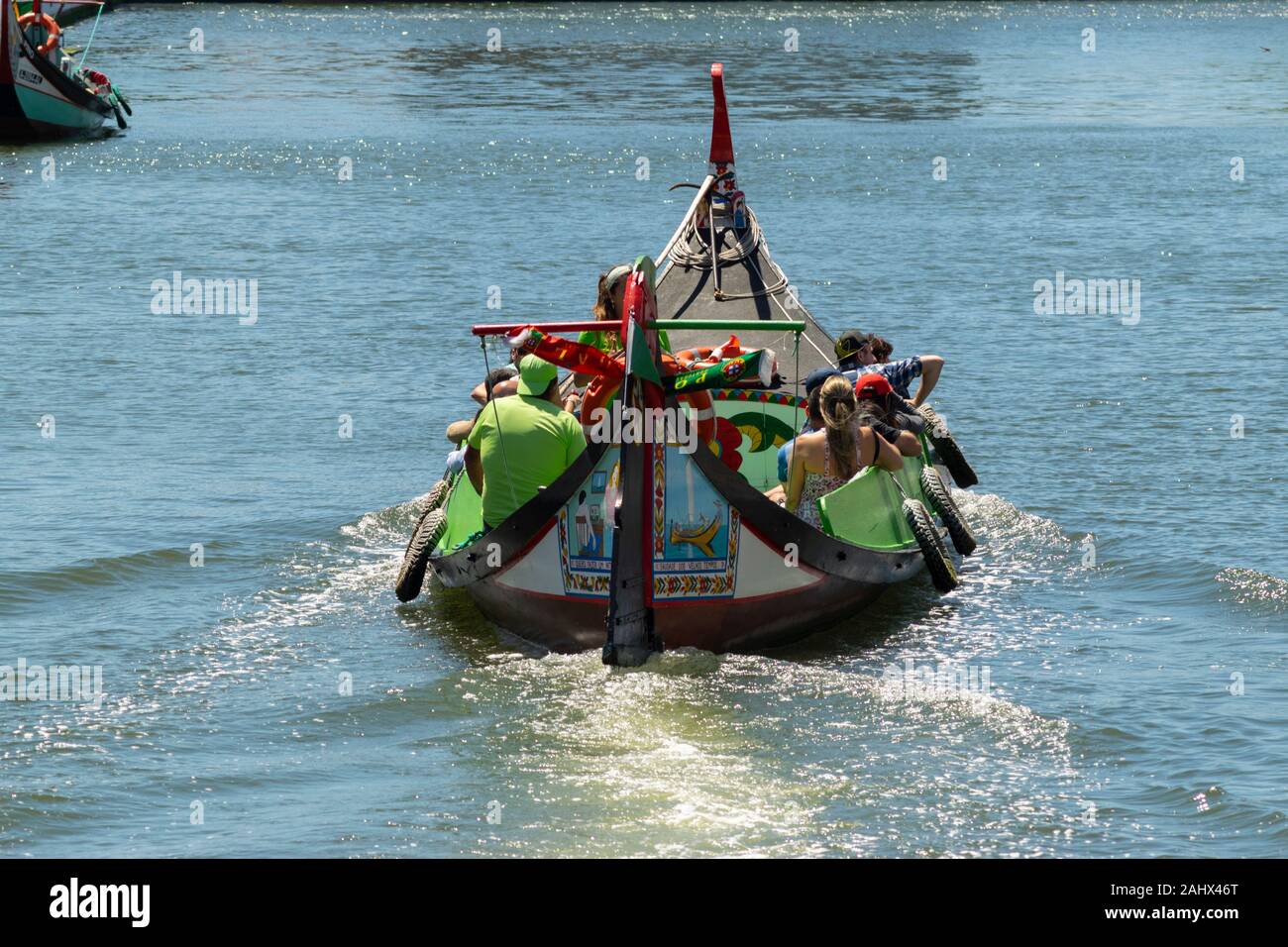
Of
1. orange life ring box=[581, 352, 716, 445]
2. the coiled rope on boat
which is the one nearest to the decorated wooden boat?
the coiled rope on boat

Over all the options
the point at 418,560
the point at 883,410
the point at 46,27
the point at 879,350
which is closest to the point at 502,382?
the point at 418,560

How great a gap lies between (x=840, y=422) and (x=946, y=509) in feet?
6.46

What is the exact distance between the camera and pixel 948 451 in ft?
54.6

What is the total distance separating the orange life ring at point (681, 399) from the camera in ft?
39.6

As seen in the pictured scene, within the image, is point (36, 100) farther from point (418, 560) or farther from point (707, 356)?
point (707, 356)

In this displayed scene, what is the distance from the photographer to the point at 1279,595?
565 inches

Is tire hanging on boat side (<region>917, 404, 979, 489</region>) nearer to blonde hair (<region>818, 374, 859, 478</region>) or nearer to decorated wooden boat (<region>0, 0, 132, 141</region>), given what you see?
blonde hair (<region>818, 374, 859, 478</region>)

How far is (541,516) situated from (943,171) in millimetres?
29886

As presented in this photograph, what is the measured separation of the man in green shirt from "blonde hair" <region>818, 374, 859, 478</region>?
5.45 ft

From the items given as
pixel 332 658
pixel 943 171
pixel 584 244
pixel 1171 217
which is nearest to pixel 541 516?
pixel 332 658

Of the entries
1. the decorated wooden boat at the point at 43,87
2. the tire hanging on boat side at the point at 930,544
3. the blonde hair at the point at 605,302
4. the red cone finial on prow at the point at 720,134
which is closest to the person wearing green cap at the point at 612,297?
the blonde hair at the point at 605,302

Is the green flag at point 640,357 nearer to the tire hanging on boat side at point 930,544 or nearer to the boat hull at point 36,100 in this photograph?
the tire hanging on boat side at point 930,544

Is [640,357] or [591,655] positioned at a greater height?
[640,357]

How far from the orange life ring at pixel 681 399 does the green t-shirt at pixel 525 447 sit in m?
0.23
